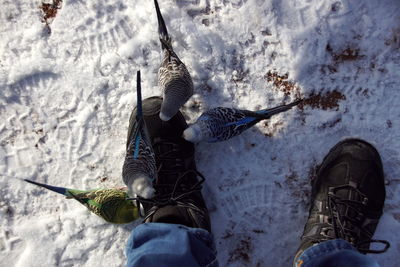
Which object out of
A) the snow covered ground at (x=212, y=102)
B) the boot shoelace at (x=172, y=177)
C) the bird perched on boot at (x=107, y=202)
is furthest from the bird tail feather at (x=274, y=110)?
the bird perched on boot at (x=107, y=202)

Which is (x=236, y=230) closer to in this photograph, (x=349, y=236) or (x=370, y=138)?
(x=349, y=236)

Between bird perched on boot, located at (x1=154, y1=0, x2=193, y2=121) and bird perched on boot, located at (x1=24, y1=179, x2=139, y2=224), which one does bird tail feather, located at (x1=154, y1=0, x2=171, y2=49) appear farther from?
bird perched on boot, located at (x1=24, y1=179, x2=139, y2=224)

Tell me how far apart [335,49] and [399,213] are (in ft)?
3.51

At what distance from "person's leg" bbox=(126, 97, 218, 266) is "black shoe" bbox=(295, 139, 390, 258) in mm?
647

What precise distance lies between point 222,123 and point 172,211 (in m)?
0.56

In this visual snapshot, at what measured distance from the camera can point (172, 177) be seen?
77.0 inches

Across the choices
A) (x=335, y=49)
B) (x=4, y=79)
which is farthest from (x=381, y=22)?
(x=4, y=79)

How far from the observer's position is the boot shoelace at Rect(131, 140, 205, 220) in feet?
6.07

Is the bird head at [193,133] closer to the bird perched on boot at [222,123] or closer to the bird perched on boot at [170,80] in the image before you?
the bird perched on boot at [222,123]

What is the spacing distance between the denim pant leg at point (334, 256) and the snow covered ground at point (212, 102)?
0.39 m

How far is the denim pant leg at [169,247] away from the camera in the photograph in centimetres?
138

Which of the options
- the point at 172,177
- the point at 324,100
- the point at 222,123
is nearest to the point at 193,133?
the point at 222,123

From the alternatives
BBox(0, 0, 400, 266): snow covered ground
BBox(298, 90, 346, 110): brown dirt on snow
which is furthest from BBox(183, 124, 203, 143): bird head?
BBox(298, 90, 346, 110): brown dirt on snow

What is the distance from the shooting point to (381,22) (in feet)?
6.34
